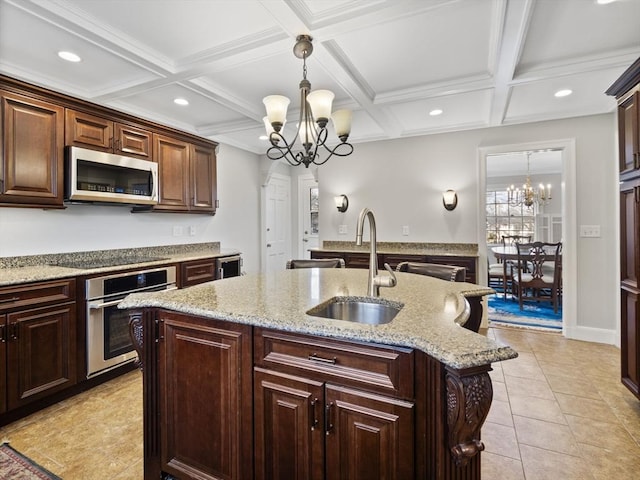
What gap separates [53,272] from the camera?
238cm

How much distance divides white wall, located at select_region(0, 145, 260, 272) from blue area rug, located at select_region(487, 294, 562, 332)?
143 inches

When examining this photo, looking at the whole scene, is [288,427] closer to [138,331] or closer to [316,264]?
[138,331]

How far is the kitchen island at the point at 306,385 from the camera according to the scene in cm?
97

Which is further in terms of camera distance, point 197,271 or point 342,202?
point 342,202

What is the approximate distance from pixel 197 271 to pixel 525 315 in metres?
4.27

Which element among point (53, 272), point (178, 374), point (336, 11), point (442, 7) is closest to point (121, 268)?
point (53, 272)

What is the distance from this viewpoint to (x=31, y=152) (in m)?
2.49

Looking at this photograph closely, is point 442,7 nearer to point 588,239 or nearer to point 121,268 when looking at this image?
point 121,268

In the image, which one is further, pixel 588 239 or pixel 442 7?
pixel 588 239

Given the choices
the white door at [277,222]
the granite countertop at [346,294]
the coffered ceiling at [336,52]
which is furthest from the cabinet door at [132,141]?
the white door at [277,222]

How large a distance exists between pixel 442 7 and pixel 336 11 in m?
0.58

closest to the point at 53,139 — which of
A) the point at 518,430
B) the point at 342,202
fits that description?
the point at 342,202

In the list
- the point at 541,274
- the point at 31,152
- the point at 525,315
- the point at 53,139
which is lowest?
the point at 525,315

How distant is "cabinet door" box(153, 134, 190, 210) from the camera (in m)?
3.50
